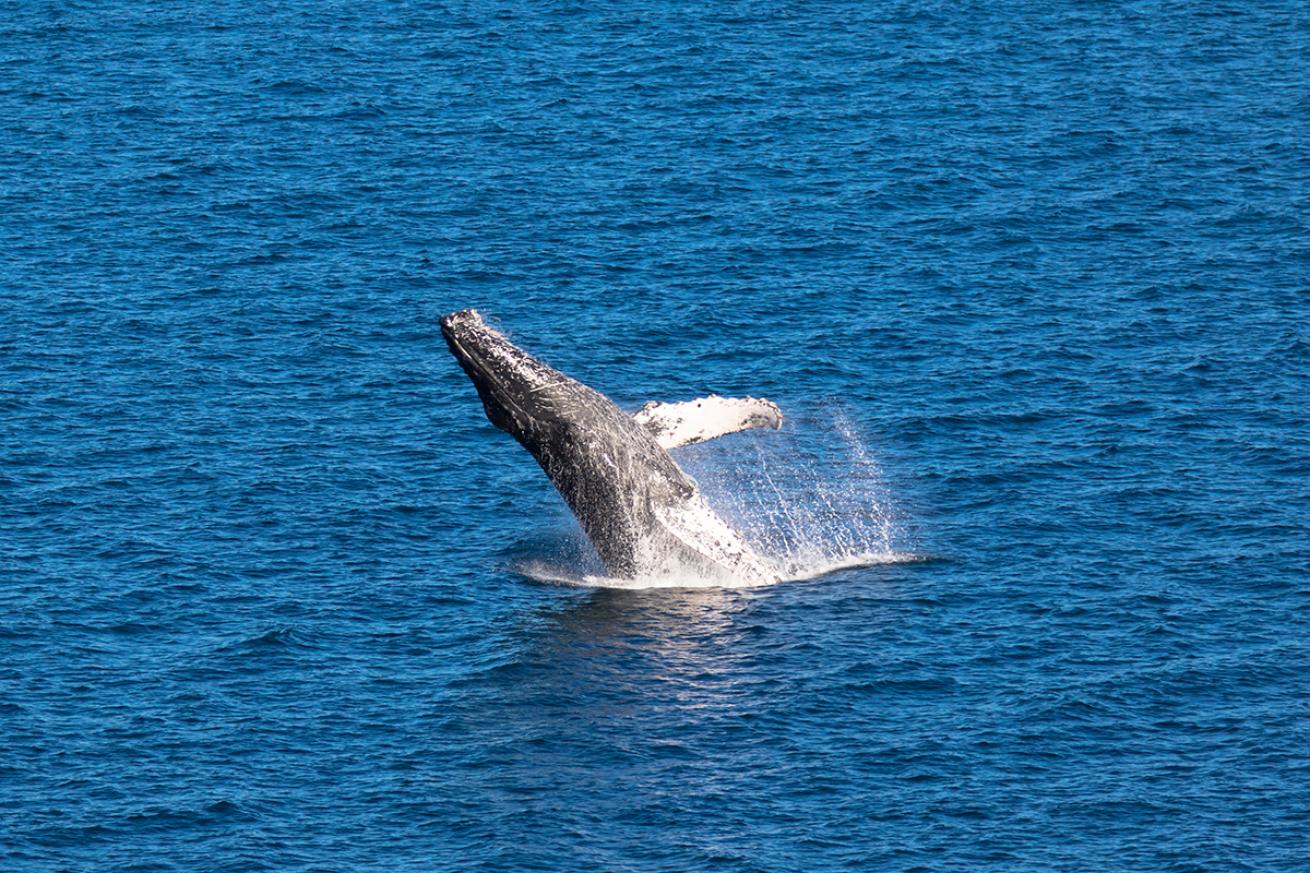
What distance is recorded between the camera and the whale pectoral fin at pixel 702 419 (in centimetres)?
5412

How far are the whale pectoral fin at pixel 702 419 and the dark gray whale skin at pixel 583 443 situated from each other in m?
0.38

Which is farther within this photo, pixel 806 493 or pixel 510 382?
pixel 806 493

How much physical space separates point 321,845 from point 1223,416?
31.4 metres

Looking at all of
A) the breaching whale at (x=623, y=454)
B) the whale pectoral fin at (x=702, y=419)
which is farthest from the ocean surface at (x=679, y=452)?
the whale pectoral fin at (x=702, y=419)

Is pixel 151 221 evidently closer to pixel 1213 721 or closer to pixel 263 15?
pixel 263 15

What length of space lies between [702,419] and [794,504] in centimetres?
671

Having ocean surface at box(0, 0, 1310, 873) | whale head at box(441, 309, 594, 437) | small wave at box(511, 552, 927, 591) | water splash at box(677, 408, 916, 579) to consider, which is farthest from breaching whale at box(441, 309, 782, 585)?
water splash at box(677, 408, 916, 579)

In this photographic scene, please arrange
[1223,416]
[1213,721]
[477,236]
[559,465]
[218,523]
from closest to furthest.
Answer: [1213,721]
[559,465]
[218,523]
[1223,416]
[477,236]

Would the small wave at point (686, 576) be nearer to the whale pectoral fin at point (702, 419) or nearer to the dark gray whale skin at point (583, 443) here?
the dark gray whale skin at point (583, 443)

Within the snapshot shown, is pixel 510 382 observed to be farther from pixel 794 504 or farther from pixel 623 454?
pixel 794 504

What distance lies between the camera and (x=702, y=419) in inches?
2136

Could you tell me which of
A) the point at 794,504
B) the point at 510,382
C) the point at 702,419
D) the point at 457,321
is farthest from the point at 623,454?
the point at 794,504

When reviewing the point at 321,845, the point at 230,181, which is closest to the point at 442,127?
the point at 230,181

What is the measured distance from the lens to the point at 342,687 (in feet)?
169
